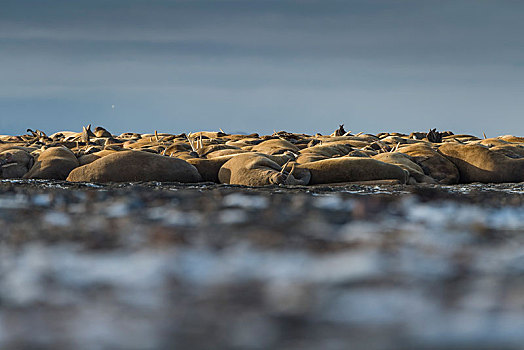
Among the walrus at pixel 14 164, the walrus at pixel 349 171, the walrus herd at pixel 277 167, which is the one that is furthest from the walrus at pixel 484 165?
the walrus at pixel 14 164

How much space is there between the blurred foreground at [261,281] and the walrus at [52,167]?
5.62 m

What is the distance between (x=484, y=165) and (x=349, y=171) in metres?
3.11

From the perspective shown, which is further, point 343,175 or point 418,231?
point 343,175

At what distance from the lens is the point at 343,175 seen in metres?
7.23

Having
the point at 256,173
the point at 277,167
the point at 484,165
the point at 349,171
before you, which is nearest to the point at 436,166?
the point at 484,165

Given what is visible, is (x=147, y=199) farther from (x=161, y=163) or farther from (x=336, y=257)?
(x=161, y=163)

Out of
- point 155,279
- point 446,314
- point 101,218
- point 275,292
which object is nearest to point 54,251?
point 155,279

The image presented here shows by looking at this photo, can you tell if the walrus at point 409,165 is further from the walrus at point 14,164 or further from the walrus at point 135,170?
the walrus at point 14,164

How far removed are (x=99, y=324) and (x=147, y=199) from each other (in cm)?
232

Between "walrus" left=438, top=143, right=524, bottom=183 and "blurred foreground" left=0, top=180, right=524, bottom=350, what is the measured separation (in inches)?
246

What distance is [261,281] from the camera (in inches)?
67.4

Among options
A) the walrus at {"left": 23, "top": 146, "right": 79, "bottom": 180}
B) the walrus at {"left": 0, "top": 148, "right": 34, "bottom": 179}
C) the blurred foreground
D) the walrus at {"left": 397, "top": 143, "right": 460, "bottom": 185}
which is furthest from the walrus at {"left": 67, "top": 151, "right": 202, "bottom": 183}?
the blurred foreground

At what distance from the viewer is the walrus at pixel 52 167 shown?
830cm

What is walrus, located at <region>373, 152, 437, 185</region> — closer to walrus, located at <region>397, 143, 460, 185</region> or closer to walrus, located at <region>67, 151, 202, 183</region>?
walrus, located at <region>397, 143, 460, 185</region>
